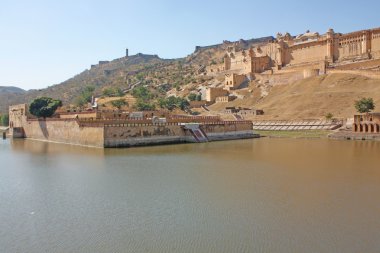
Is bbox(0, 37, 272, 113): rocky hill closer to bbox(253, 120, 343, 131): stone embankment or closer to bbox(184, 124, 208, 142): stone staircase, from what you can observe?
bbox(253, 120, 343, 131): stone embankment

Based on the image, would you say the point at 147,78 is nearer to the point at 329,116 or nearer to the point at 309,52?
the point at 309,52

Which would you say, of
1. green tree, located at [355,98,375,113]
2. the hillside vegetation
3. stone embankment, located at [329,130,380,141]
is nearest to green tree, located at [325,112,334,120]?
the hillside vegetation

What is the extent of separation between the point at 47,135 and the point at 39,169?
20.6 metres

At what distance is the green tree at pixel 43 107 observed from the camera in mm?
45906

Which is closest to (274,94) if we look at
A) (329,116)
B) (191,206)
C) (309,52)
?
(309,52)

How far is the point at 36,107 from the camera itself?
46938 millimetres

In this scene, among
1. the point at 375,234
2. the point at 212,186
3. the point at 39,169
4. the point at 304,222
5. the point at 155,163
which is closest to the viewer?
the point at 375,234

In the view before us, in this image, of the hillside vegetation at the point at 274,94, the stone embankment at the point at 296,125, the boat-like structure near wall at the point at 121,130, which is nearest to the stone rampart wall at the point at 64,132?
the boat-like structure near wall at the point at 121,130

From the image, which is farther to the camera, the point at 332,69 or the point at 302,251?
the point at 332,69

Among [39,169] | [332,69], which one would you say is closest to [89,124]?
[39,169]

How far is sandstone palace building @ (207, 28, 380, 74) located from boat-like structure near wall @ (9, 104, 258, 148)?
2916cm

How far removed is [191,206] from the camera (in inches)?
513

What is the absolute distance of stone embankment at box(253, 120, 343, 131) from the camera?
144 ft

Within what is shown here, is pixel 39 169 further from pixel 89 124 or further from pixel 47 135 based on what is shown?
pixel 47 135
